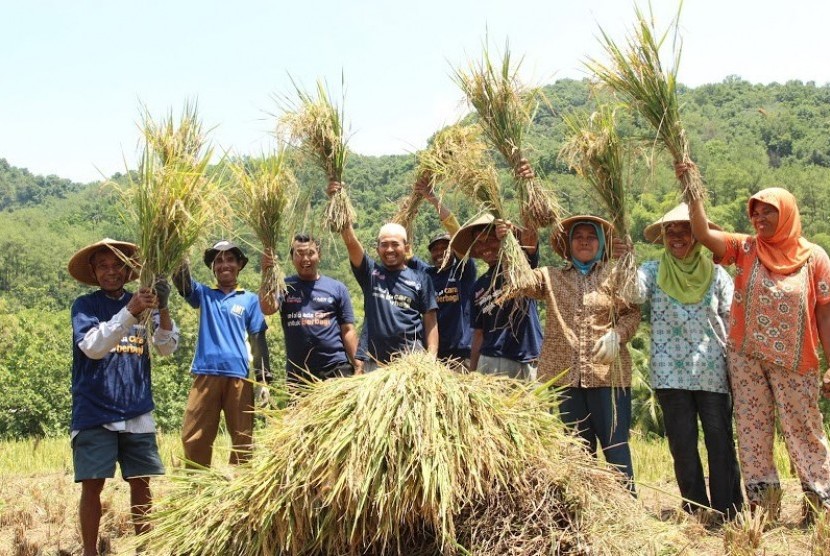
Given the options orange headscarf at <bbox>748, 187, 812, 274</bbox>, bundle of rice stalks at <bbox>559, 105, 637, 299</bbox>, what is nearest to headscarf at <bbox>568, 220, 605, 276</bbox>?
bundle of rice stalks at <bbox>559, 105, 637, 299</bbox>

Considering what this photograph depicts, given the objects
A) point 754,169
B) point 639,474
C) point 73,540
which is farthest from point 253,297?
point 754,169

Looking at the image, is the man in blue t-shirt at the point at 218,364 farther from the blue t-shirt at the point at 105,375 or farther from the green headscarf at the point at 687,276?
the green headscarf at the point at 687,276

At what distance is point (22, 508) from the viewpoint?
17.5ft

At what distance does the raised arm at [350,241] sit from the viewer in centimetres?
473

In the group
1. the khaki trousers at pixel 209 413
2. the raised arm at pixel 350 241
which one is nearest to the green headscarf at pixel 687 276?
the raised arm at pixel 350 241

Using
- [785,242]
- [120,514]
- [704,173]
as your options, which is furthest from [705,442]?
[704,173]

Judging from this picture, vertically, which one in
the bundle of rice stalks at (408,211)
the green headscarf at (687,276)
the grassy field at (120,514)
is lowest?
the grassy field at (120,514)

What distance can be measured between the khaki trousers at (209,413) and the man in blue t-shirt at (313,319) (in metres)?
0.34

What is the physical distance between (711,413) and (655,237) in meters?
1.00

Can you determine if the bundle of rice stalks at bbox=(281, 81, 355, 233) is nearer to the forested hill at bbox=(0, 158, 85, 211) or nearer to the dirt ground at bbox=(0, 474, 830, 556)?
the dirt ground at bbox=(0, 474, 830, 556)

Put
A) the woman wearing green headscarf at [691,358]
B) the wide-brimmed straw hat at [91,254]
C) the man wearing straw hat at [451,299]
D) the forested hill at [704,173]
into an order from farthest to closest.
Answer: the man wearing straw hat at [451,299], the forested hill at [704,173], the woman wearing green headscarf at [691,358], the wide-brimmed straw hat at [91,254]

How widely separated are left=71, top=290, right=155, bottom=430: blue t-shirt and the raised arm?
123cm

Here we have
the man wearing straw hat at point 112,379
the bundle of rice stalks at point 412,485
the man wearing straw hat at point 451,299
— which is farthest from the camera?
the man wearing straw hat at point 451,299

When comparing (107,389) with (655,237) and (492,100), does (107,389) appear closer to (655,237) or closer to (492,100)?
(492,100)
